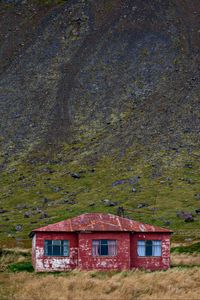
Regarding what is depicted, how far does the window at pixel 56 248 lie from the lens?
57281 millimetres

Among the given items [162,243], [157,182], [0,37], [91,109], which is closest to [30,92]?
[91,109]

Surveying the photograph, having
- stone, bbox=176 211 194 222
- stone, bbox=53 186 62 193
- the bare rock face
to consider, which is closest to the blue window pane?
stone, bbox=176 211 194 222

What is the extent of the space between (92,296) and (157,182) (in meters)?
70.6

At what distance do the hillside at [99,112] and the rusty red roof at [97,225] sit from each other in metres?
25.6

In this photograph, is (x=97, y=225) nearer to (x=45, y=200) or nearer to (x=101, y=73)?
(x=45, y=200)

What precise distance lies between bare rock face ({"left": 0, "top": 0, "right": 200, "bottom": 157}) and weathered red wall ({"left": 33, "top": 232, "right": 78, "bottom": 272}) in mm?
67357

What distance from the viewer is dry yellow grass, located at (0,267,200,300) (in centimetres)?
4172

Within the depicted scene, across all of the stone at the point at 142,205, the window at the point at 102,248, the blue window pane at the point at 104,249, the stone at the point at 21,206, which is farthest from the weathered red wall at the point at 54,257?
the stone at the point at 21,206

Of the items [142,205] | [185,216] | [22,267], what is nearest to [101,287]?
[22,267]

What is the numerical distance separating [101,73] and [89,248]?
102219mm

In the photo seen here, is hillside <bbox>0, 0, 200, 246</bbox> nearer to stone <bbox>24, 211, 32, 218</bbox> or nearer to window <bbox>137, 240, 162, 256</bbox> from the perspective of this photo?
stone <bbox>24, 211, 32, 218</bbox>

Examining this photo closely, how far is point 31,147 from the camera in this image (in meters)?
131

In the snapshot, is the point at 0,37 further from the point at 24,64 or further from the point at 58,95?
the point at 58,95

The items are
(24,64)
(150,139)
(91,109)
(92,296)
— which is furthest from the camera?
(24,64)
